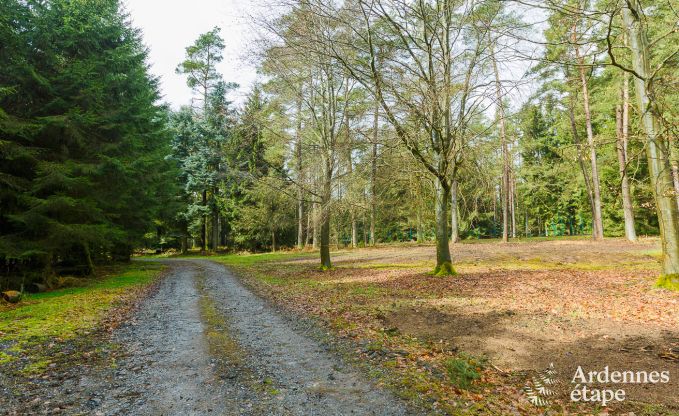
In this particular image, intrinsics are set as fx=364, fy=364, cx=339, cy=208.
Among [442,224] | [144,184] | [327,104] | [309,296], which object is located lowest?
[309,296]

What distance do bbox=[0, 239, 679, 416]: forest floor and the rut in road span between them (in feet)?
0.08

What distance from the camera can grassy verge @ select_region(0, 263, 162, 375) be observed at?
19.0 feet

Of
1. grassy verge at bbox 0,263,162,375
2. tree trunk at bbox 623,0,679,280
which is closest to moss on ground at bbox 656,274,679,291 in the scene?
tree trunk at bbox 623,0,679,280

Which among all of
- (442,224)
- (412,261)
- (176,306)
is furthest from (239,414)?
(412,261)

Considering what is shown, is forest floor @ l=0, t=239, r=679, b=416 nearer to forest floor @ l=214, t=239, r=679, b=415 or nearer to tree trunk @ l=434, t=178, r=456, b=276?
forest floor @ l=214, t=239, r=679, b=415

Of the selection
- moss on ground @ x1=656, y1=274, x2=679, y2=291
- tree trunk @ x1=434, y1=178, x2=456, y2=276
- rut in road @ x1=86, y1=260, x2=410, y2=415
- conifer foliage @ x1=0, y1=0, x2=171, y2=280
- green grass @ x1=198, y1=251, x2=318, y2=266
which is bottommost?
green grass @ x1=198, y1=251, x2=318, y2=266

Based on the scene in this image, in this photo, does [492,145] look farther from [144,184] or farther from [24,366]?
[144,184]

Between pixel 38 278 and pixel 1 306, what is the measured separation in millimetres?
4413

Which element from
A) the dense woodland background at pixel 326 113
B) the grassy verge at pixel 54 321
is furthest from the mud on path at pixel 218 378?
the dense woodland background at pixel 326 113

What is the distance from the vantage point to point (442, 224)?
42.2 ft

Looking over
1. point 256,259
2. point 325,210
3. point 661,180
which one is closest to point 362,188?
point 325,210

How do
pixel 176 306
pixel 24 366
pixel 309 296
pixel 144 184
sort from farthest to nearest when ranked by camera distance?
1. pixel 144 184
2. pixel 309 296
3. pixel 176 306
4. pixel 24 366

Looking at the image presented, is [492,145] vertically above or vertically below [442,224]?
above

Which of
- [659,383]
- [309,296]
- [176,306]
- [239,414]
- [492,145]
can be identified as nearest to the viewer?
[239,414]
